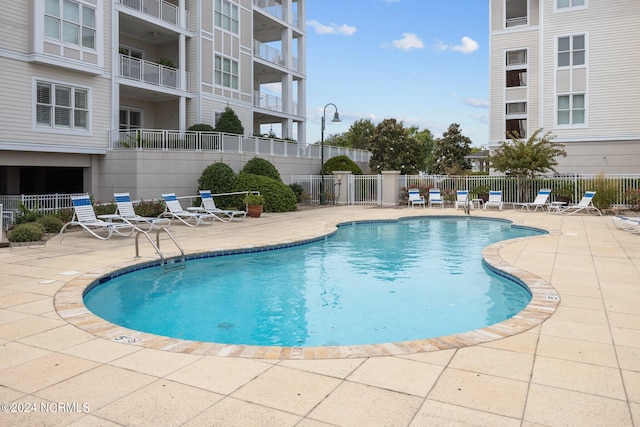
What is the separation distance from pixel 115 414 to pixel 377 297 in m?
4.97

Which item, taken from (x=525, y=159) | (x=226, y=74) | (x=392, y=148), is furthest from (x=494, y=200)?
(x=392, y=148)

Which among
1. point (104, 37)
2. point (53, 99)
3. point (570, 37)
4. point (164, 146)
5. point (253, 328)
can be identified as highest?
point (570, 37)

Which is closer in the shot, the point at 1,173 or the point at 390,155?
the point at 1,173

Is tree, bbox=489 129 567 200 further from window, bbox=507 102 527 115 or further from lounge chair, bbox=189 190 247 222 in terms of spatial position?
lounge chair, bbox=189 190 247 222

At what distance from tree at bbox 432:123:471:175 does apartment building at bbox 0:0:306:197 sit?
79.5 ft

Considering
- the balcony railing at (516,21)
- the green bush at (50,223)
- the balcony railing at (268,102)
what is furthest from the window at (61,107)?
the balcony railing at (516,21)

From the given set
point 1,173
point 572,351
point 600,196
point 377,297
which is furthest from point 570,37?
point 1,173

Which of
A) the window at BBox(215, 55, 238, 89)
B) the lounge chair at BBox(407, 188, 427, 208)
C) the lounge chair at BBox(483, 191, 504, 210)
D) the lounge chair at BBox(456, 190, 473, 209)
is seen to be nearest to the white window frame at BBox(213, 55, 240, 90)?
the window at BBox(215, 55, 238, 89)

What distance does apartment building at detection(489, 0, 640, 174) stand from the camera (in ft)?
78.7

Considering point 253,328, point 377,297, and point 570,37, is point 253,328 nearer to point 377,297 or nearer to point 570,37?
point 377,297

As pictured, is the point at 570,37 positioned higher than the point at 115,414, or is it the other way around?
the point at 570,37

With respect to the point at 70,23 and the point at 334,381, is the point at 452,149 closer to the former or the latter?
the point at 70,23

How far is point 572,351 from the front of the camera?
4289 millimetres

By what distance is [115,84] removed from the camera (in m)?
19.5
